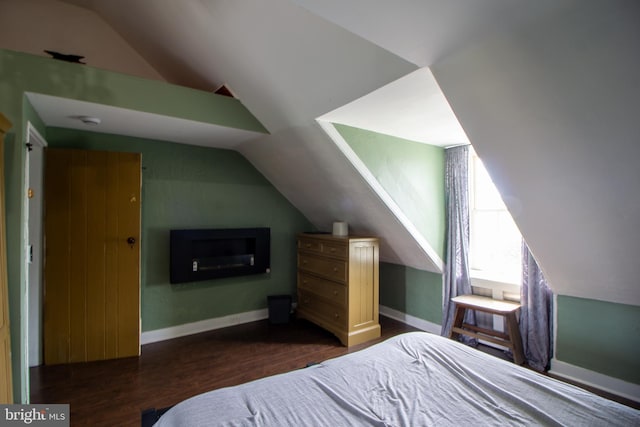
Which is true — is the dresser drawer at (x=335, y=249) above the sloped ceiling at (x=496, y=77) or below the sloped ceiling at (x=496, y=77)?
below

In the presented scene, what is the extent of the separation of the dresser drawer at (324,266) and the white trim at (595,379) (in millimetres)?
2074

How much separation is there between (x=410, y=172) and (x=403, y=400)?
7.87 ft

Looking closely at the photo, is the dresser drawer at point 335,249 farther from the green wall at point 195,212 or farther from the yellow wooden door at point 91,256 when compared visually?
the yellow wooden door at point 91,256

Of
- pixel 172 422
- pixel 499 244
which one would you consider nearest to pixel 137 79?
pixel 172 422

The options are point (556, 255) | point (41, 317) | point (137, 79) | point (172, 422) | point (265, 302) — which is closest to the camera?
point (172, 422)

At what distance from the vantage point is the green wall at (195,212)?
3.44 meters

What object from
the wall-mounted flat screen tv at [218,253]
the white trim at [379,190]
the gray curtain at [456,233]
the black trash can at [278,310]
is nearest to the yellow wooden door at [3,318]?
the wall-mounted flat screen tv at [218,253]

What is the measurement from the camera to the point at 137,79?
2.55 meters

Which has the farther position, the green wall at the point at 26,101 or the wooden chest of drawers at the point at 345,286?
the wooden chest of drawers at the point at 345,286

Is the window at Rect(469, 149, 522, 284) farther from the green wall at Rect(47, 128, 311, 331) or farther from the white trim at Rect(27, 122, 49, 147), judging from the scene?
the white trim at Rect(27, 122, 49, 147)

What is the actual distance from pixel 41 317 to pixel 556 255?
4.49 m

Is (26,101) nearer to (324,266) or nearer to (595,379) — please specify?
(324,266)

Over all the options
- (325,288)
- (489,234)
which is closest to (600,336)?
(489,234)

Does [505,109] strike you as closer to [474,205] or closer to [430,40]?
[430,40]
